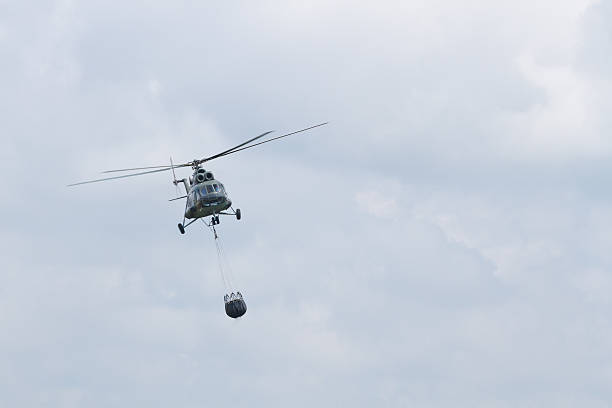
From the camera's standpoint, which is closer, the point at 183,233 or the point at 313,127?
the point at 313,127

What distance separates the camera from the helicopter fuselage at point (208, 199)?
113 metres

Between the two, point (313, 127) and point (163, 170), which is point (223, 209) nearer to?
point (163, 170)

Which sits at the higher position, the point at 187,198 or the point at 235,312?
the point at 187,198

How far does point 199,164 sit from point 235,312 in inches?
719

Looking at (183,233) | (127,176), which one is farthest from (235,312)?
(127,176)

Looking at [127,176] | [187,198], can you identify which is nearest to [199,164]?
[187,198]

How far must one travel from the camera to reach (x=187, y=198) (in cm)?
11850

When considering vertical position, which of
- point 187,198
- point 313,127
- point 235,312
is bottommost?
point 235,312

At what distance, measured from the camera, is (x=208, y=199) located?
113062 mm

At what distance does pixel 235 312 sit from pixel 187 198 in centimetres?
1497

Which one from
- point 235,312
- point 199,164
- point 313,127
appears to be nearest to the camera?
point 313,127

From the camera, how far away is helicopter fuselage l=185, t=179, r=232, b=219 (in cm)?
11325

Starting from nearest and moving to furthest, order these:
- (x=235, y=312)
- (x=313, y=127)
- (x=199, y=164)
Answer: (x=313, y=127) → (x=235, y=312) → (x=199, y=164)

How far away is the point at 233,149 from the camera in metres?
113
